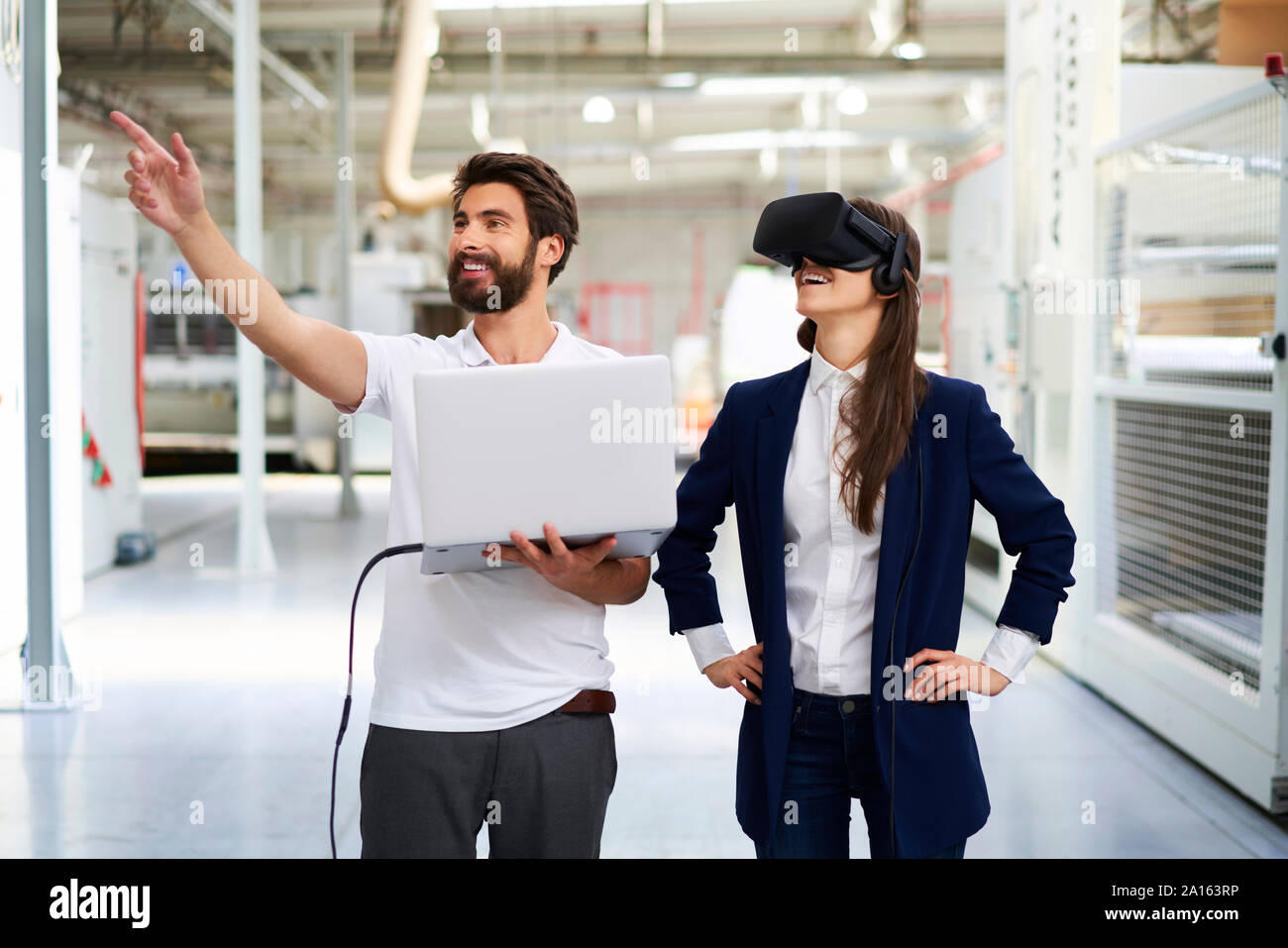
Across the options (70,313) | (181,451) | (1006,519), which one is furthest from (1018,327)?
(181,451)

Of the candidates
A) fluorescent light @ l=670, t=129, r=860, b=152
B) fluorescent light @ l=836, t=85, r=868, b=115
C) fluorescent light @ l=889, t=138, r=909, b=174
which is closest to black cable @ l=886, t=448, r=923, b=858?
fluorescent light @ l=836, t=85, r=868, b=115

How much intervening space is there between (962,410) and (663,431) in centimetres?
40

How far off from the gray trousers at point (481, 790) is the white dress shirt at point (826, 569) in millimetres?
321

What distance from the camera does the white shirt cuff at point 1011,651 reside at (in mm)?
1606

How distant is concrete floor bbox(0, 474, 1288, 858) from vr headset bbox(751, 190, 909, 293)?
1972 millimetres

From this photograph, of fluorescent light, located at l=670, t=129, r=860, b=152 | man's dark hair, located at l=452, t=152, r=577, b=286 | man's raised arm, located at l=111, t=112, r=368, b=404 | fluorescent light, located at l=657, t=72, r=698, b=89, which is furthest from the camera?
fluorescent light, located at l=670, t=129, r=860, b=152

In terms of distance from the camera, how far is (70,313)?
20.6 ft

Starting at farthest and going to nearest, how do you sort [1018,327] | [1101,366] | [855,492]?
1. [1018,327]
2. [1101,366]
3. [855,492]

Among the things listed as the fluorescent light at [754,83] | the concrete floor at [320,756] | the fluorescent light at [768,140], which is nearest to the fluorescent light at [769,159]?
the fluorescent light at [768,140]

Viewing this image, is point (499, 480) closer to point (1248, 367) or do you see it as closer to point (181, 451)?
point (1248, 367)

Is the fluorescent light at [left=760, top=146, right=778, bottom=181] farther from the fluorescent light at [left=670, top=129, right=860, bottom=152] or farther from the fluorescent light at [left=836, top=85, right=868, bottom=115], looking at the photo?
the fluorescent light at [left=836, top=85, right=868, bottom=115]

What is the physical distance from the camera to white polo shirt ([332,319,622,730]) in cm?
155

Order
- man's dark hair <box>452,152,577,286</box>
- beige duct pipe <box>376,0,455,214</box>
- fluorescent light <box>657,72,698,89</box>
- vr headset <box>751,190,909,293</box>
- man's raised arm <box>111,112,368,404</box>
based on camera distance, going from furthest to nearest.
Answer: fluorescent light <box>657,72,698,89</box>
beige duct pipe <box>376,0,455,214</box>
man's dark hair <box>452,152,577,286</box>
vr headset <box>751,190,909,293</box>
man's raised arm <box>111,112,368,404</box>

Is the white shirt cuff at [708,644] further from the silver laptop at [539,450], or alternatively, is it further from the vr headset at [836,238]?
the vr headset at [836,238]
